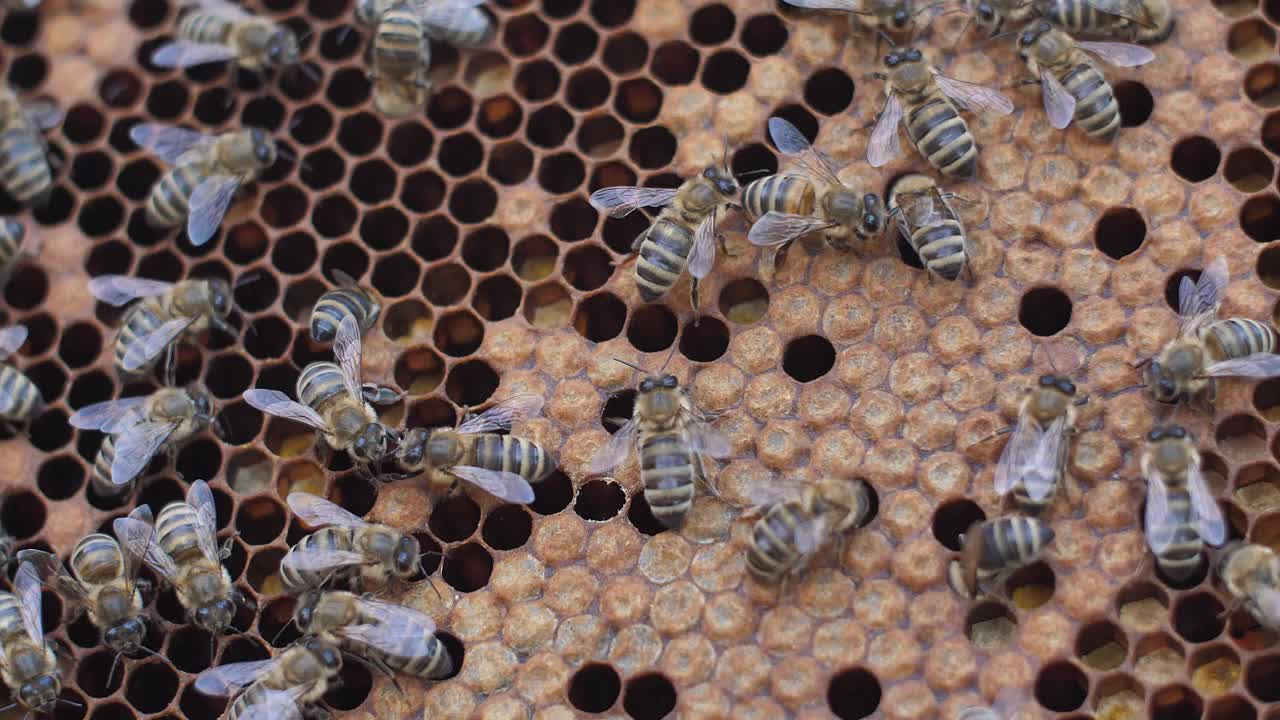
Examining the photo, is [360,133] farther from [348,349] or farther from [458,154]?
[348,349]

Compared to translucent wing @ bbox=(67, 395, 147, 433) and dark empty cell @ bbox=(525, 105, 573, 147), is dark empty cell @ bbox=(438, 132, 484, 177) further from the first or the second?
translucent wing @ bbox=(67, 395, 147, 433)

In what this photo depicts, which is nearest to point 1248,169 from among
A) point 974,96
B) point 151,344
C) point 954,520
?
point 974,96

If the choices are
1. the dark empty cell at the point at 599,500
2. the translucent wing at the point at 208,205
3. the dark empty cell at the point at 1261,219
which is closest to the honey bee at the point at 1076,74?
the dark empty cell at the point at 1261,219

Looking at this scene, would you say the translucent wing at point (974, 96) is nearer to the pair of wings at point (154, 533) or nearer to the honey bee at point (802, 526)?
the honey bee at point (802, 526)

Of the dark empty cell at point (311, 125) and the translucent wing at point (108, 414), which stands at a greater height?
the dark empty cell at point (311, 125)

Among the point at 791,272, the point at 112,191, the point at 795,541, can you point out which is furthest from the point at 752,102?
the point at 112,191

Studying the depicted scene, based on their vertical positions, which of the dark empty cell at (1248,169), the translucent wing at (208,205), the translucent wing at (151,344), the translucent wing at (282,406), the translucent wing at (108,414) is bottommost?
the translucent wing at (108,414)

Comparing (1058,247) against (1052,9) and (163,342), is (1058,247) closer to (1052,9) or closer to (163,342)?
(1052,9)
